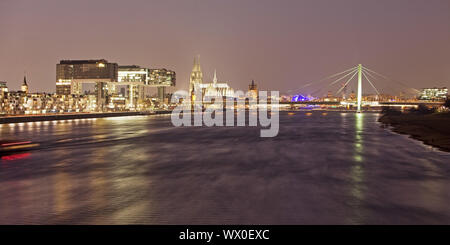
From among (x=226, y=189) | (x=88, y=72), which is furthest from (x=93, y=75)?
(x=226, y=189)

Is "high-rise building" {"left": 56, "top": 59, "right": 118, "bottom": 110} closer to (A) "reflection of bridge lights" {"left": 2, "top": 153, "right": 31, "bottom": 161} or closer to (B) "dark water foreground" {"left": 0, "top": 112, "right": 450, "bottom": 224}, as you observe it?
(A) "reflection of bridge lights" {"left": 2, "top": 153, "right": 31, "bottom": 161}

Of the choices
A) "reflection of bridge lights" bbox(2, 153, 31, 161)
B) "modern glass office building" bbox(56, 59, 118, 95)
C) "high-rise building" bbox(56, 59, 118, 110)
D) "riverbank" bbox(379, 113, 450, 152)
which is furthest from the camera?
"modern glass office building" bbox(56, 59, 118, 95)

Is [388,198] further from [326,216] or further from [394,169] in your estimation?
[394,169]

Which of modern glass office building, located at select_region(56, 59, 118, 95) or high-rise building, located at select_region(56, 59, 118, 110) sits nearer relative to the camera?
high-rise building, located at select_region(56, 59, 118, 110)

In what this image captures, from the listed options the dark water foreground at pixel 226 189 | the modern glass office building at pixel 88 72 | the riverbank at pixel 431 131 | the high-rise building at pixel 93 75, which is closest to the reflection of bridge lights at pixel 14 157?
the dark water foreground at pixel 226 189

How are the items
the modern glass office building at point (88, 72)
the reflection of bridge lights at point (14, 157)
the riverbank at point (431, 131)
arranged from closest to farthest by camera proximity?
the reflection of bridge lights at point (14, 157)
the riverbank at point (431, 131)
the modern glass office building at point (88, 72)

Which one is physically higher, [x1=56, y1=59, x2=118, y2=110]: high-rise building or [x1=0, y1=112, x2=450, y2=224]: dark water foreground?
[x1=56, y1=59, x2=118, y2=110]: high-rise building

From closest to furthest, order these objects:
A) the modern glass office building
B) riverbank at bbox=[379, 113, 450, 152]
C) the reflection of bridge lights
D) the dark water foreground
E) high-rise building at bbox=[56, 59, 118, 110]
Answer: the dark water foreground < the reflection of bridge lights < riverbank at bbox=[379, 113, 450, 152] < high-rise building at bbox=[56, 59, 118, 110] < the modern glass office building

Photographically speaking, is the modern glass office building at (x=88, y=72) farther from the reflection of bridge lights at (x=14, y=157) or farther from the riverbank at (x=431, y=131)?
the reflection of bridge lights at (x=14, y=157)

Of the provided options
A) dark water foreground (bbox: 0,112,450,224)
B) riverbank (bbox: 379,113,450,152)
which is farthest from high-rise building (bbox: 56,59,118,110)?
dark water foreground (bbox: 0,112,450,224)

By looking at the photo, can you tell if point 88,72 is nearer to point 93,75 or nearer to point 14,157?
point 93,75

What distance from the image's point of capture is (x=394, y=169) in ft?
65.5

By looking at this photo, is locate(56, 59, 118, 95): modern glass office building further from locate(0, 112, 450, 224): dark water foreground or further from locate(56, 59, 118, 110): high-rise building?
locate(0, 112, 450, 224): dark water foreground
